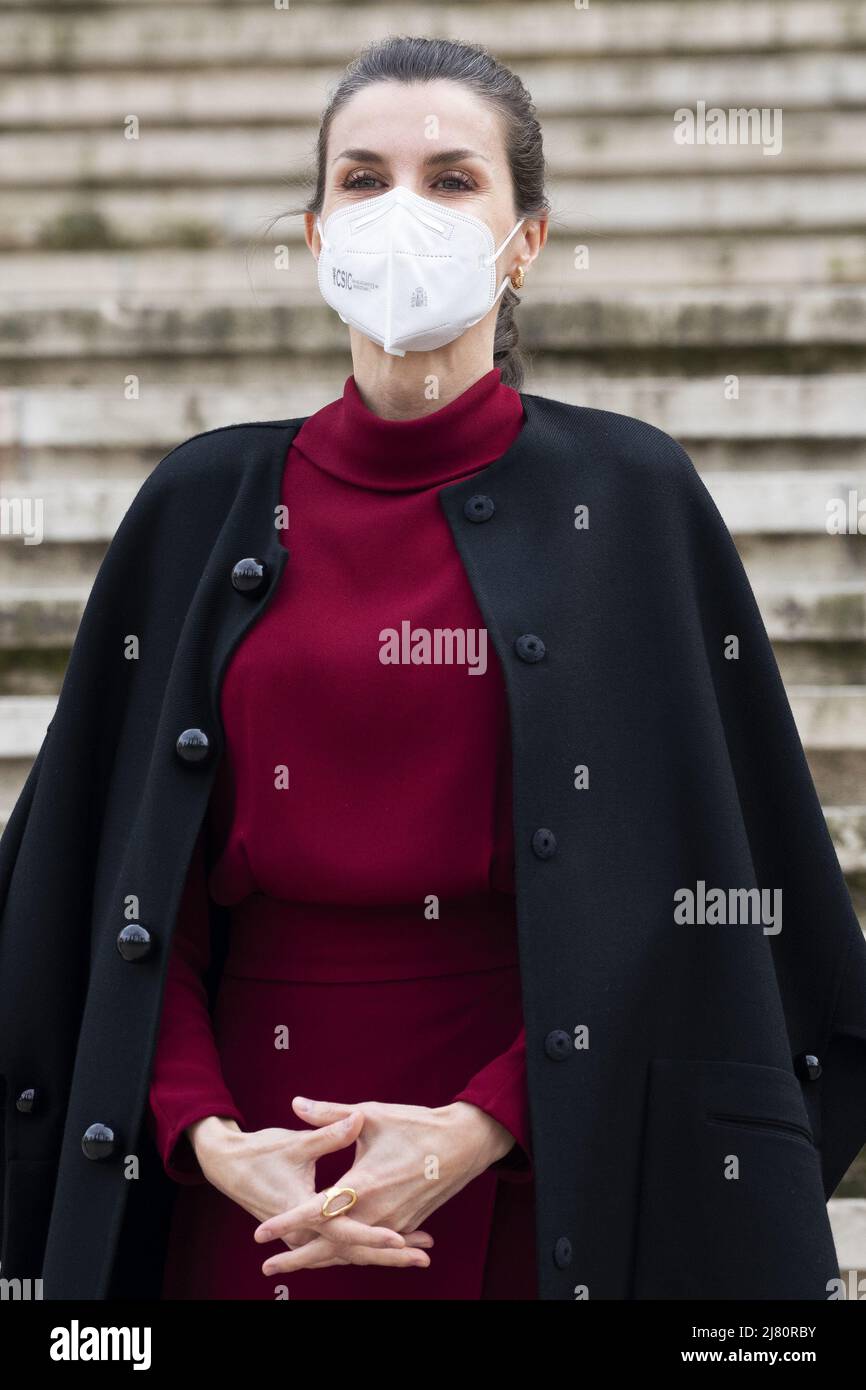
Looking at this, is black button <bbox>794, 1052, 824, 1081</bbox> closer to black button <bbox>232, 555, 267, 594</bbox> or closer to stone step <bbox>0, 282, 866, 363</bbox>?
black button <bbox>232, 555, 267, 594</bbox>

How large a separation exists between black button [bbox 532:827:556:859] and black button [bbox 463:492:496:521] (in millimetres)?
385

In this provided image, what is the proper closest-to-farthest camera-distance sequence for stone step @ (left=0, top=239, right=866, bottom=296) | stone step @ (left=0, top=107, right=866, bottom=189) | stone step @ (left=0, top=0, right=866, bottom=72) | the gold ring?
the gold ring < stone step @ (left=0, top=239, right=866, bottom=296) < stone step @ (left=0, top=107, right=866, bottom=189) < stone step @ (left=0, top=0, right=866, bottom=72)

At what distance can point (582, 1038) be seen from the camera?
180cm

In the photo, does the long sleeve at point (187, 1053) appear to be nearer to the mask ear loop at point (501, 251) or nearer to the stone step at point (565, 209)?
the mask ear loop at point (501, 251)

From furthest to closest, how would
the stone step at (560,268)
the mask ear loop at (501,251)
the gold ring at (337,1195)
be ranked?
1. the stone step at (560,268)
2. the mask ear loop at (501,251)
3. the gold ring at (337,1195)

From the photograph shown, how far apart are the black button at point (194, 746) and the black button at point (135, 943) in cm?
20

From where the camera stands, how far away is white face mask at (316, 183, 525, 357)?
200cm

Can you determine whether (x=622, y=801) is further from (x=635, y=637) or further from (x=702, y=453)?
(x=702, y=453)

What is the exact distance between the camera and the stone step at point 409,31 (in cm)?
491

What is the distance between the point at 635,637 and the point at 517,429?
0.31 meters

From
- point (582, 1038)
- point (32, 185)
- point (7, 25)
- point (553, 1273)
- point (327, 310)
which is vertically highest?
point (7, 25)

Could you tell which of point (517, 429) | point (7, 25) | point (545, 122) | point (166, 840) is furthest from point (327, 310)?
point (166, 840)

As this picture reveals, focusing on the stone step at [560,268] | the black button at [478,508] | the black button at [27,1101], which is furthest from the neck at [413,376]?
the stone step at [560,268]

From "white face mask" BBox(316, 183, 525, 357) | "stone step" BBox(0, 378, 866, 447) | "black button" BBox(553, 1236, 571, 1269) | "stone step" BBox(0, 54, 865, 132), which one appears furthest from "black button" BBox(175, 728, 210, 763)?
"stone step" BBox(0, 54, 865, 132)
